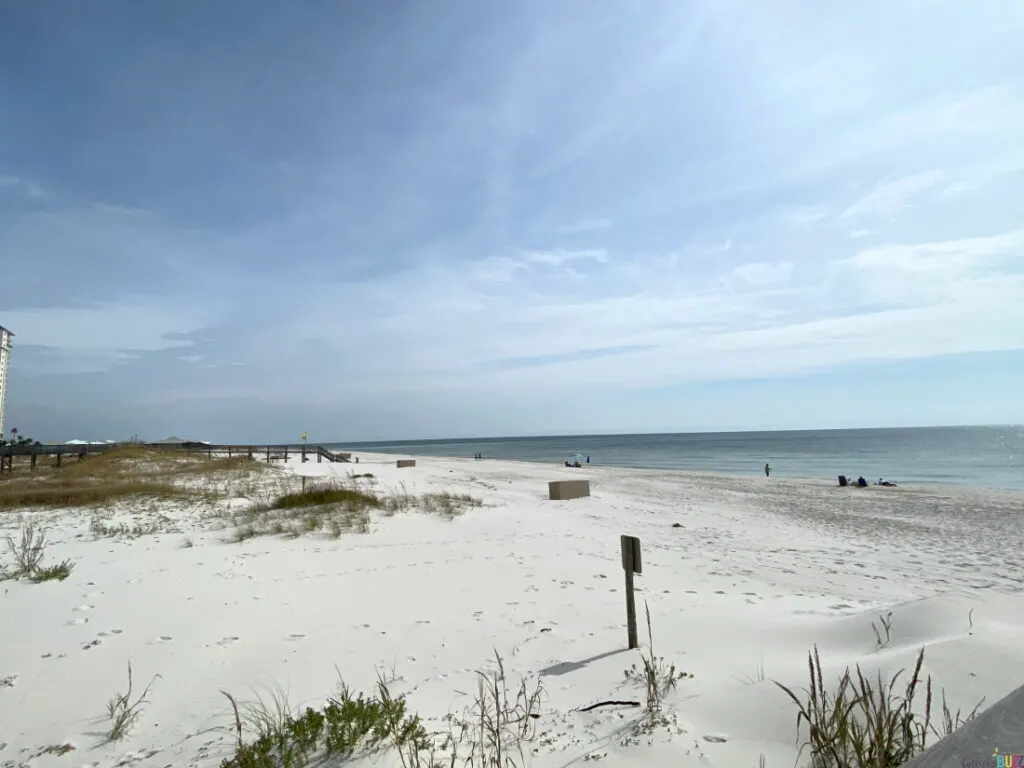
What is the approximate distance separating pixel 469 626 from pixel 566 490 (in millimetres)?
12736

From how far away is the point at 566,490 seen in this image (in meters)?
17.9

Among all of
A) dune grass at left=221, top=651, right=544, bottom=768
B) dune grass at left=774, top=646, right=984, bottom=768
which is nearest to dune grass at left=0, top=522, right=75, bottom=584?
dune grass at left=221, top=651, right=544, bottom=768

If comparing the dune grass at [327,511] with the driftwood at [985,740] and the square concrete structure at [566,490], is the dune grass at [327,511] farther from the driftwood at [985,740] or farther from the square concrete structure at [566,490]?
the driftwood at [985,740]

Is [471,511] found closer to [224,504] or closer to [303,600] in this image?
[224,504]

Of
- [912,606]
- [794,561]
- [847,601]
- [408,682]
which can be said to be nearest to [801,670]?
[912,606]

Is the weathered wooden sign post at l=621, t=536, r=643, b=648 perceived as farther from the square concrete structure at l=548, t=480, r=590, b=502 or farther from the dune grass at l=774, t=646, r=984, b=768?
the square concrete structure at l=548, t=480, r=590, b=502

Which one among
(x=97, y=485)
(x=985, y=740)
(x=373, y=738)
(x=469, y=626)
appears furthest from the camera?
(x=97, y=485)

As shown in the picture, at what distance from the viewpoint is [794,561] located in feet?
30.8

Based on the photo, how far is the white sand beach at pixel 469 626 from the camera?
3.33 m

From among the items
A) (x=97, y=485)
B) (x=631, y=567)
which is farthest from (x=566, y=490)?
(x=97, y=485)

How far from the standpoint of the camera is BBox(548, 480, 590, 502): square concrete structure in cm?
1766

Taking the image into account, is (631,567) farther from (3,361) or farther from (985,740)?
(3,361)

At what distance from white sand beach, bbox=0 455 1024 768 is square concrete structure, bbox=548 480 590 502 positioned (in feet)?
20.0

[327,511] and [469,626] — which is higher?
[327,511]
